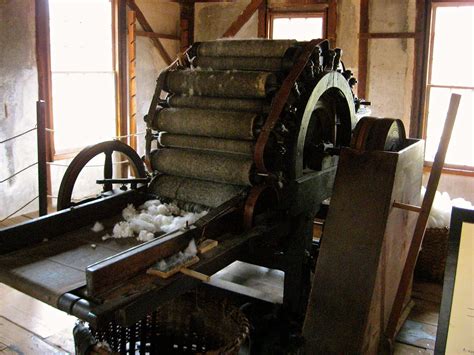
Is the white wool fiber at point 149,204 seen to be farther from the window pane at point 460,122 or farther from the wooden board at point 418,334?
the window pane at point 460,122

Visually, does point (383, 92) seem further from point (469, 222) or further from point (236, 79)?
point (469, 222)

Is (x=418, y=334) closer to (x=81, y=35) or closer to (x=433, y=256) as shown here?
(x=433, y=256)

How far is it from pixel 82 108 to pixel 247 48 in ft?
12.8

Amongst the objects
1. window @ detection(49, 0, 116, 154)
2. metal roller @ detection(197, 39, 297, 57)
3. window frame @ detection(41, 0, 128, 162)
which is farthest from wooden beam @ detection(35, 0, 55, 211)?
metal roller @ detection(197, 39, 297, 57)

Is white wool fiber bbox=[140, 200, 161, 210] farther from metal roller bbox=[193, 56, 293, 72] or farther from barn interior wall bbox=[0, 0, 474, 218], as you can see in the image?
barn interior wall bbox=[0, 0, 474, 218]

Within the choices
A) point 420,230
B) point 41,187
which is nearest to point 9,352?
point 41,187

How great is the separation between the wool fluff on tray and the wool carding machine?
61 millimetres

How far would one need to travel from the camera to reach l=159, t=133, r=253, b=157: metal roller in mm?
2904

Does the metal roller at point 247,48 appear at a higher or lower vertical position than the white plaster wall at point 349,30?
lower

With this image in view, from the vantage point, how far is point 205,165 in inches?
117

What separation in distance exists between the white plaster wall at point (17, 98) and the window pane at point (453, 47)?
4.42 metres

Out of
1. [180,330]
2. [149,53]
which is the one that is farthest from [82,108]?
[180,330]

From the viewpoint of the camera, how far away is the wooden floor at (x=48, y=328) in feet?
9.88

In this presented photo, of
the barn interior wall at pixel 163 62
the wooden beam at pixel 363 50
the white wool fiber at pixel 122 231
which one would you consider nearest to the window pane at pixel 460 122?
the barn interior wall at pixel 163 62
